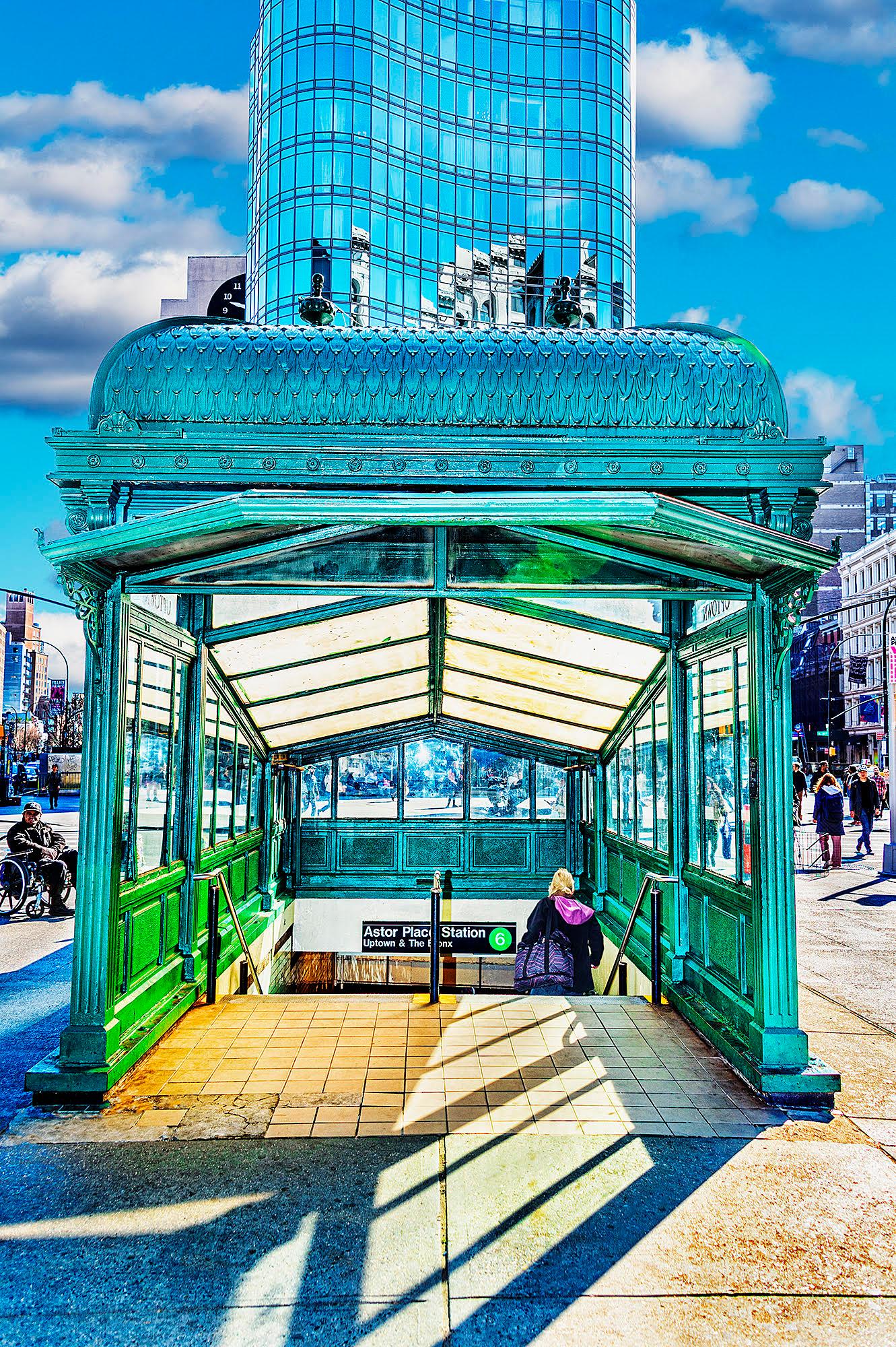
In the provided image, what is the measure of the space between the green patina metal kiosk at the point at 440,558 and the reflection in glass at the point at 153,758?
0.04 metres

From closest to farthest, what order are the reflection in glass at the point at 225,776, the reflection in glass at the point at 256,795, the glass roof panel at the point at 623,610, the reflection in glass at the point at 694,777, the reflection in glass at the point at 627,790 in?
the glass roof panel at the point at 623,610
the reflection in glass at the point at 694,777
the reflection in glass at the point at 225,776
the reflection in glass at the point at 627,790
the reflection in glass at the point at 256,795

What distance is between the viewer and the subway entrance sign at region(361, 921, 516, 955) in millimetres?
10906

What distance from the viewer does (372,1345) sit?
10.8 feet

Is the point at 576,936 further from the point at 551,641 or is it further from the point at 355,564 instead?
the point at 355,564

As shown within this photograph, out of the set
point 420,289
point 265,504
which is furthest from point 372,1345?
point 420,289

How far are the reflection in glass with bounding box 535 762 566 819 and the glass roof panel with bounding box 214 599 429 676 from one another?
4.48 meters

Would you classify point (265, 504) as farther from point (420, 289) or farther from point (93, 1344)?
point (420, 289)

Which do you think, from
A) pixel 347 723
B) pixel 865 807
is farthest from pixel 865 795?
pixel 347 723

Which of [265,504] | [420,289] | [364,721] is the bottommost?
[364,721]

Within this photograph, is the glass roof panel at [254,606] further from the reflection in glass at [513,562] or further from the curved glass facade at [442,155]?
the curved glass facade at [442,155]

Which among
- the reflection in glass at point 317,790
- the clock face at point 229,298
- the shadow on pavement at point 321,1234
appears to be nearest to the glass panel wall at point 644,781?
the reflection in glass at point 317,790

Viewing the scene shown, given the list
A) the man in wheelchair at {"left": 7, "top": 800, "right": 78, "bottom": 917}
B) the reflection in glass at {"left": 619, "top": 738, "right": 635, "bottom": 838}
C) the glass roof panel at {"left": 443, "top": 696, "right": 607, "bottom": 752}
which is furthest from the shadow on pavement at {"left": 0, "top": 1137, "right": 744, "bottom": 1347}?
the man in wheelchair at {"left": 7, "top": 800, "right": 78, "bottom": 917}

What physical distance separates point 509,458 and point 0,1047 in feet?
17.7

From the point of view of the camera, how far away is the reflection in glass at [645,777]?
8.87m
